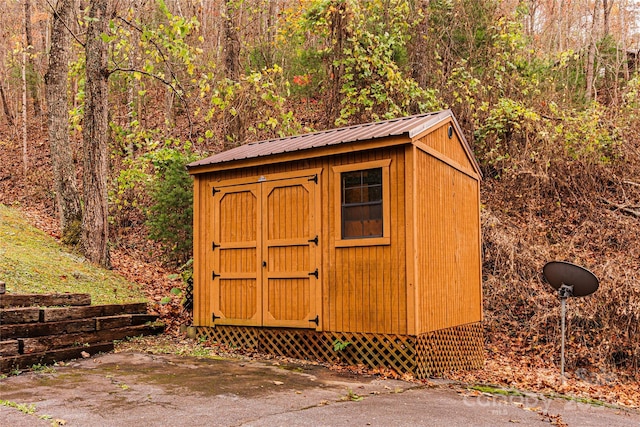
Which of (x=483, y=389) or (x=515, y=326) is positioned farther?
(x=515, y=326)

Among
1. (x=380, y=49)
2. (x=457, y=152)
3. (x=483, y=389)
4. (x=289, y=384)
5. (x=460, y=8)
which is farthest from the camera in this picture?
(x=460, y=8)

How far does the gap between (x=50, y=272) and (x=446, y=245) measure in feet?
22.5

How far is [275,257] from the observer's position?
8203 mm

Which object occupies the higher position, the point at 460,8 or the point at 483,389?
the point at 460,8

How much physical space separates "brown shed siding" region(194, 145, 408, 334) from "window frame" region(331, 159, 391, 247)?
0.04 meters

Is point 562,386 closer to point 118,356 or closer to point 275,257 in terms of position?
point 275,257

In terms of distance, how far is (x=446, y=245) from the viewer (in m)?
8.18

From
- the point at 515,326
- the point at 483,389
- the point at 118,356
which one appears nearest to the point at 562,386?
the point at 483,389

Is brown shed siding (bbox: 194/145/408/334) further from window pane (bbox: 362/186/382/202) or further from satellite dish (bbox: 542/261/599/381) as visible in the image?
satellite dish (bbox: 542/261/599/381)

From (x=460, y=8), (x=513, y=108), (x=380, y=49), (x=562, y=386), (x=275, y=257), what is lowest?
(x=562, y=386)

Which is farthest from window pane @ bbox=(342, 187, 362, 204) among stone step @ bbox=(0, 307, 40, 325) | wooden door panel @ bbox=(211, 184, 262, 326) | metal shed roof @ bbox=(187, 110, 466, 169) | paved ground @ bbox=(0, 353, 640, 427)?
stone step @ bbox=(0, 307, 40, 325)

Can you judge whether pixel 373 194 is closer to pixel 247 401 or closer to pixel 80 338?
pixel 247 401

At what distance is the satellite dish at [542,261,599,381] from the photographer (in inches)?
333

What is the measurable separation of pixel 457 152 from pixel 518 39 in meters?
7.58
